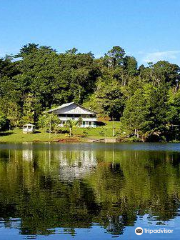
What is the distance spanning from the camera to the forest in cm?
9038

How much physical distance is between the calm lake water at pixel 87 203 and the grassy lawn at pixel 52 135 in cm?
5031

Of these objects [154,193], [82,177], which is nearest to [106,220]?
[154,193]

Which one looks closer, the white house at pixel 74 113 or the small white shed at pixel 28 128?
the small white shed at pixel 28 128

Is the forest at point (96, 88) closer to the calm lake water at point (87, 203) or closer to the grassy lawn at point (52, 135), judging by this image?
the grassy lawn at point (52, 135)

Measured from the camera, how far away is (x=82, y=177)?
32.8 meters

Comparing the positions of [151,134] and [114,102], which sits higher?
[114,102]

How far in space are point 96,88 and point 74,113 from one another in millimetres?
22290

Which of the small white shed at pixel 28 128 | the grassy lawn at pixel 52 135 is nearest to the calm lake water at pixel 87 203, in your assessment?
the grassy lawn at pixel 52 135

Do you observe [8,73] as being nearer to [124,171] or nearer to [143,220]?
[124,171]

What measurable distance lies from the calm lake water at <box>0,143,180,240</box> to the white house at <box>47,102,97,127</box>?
2727 inches

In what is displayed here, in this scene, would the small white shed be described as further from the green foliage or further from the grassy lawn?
the green foliage

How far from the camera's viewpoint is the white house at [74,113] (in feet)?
350

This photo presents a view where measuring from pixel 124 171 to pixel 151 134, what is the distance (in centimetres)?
5486

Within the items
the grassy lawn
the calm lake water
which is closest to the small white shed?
the grassy lawn
